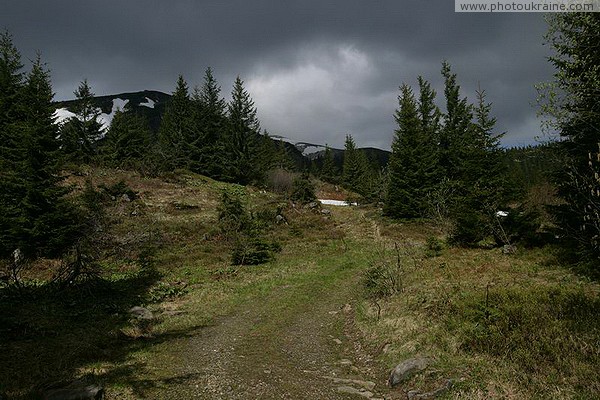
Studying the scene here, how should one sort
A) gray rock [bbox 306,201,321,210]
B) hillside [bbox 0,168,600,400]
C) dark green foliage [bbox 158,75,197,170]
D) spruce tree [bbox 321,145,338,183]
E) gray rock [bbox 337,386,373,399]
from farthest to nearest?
spruce tree [bbox 321,145,338,183] → dark green foliage [bbox 158,75,197,170] → gray rock [bbox 306,201,321,210] → gray rock [bbox 337,386,373,399] → hillside [bbox 0,168,600,400]

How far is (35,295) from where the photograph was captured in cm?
1359

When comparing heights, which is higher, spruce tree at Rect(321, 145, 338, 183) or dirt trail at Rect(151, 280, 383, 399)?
spruce tree at Rect(321, 145, 338, 183)

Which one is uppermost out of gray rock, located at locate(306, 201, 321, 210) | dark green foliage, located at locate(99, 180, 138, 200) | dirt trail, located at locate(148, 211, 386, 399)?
dark green foliage, located at locate(99, 180, 138, 200)

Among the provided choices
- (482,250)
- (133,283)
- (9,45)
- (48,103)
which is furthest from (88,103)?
(482,250)

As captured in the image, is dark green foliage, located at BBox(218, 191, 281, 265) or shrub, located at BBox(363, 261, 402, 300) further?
dark green foliage, located at BBox(218, 191, 281, 265)

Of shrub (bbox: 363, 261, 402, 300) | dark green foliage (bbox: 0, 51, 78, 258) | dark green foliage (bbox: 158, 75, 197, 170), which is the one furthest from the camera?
dark green foliage (bbox: 158, 75, 197, 170)

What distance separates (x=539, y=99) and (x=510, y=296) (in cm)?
503

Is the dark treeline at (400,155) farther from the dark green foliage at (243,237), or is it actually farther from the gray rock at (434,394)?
the dark green foliage at (243,237)

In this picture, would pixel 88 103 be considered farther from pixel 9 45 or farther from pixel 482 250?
pixel 482 250

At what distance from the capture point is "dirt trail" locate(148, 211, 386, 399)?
6.93 metres

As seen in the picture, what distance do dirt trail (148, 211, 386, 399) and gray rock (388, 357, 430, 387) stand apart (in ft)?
0.97

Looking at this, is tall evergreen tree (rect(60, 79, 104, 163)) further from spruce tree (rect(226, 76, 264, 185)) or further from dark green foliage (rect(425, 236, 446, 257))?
dark green foliage (rect(425, 236, 446, 257))

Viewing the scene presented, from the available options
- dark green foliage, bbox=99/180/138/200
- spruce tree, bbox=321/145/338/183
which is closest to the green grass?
dark green foliage, bbox=99/180/138/200

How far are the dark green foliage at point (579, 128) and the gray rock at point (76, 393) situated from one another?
30.4ft
